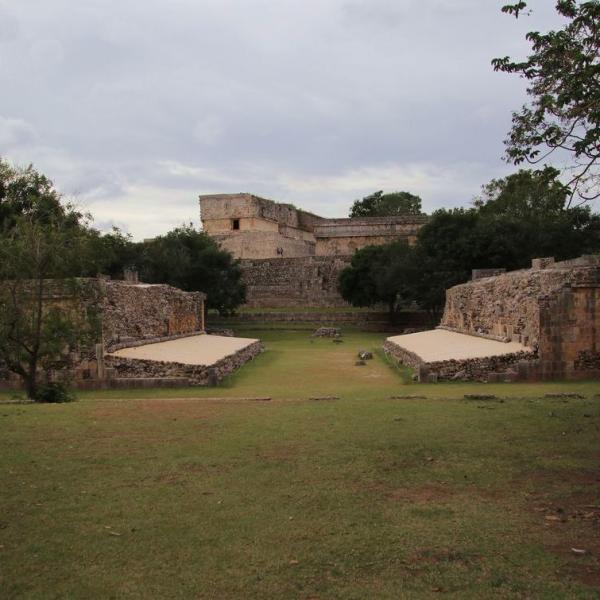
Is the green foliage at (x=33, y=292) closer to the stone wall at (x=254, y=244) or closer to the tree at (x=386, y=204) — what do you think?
the stone wall at (x=254, y=244)

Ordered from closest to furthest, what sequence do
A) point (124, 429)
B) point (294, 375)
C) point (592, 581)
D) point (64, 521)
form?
point (592, 581), point (64, 521), point (124, 429), point (294, 375)

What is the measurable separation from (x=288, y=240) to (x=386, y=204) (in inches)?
952

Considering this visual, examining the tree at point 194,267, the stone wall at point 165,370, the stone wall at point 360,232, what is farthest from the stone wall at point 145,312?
the stone wall at point 360,232

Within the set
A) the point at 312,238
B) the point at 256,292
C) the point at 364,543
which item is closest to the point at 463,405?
the point at 364,543

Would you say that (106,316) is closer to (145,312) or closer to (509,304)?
(145,312)

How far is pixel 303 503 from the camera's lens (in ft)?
16.5

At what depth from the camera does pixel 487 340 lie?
19.0 metres

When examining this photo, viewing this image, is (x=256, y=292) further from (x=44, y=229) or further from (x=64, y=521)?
(x=64, y=521)

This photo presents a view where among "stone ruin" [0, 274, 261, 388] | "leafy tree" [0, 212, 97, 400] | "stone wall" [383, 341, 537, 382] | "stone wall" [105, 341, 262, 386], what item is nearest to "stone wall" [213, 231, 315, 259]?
"stone ruin" [0, 274, 261, 388]

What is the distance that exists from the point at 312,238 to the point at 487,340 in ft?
130

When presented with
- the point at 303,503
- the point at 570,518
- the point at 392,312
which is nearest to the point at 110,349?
the point at 303,503

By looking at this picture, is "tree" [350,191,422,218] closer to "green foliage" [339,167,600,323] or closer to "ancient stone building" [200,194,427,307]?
"ancient stone building" [200,194,427,307]

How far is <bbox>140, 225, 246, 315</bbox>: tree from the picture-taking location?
3391 centimetres

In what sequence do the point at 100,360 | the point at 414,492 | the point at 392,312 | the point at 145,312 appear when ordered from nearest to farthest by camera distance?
the point at 414,492 → the point at 100,360 → the point at 145,312 → the point at 392,312
